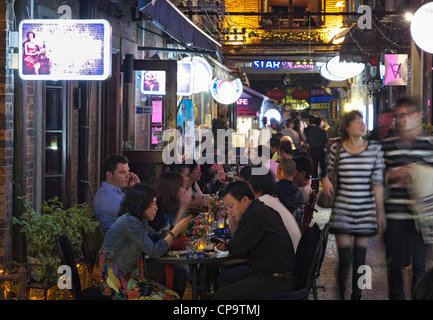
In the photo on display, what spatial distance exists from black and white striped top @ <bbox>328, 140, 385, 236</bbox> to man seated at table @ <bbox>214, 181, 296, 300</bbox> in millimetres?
1100

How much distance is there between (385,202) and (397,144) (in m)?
0.61

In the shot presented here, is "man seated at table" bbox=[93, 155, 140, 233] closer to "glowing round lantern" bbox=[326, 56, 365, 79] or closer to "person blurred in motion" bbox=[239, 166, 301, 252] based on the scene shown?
"person blurred in motion" bbox=[239, 166, 301, 252]

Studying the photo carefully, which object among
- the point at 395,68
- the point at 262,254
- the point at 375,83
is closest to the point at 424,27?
the point at 395,68

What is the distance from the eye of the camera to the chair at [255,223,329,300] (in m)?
6.00

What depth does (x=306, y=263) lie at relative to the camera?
635 cm

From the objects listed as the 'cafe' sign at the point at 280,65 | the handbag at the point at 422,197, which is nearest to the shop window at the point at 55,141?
the handbag at the point at 422,197

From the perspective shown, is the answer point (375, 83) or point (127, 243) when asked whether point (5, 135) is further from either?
point (375, 83)

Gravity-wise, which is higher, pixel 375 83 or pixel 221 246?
pixel 375 83

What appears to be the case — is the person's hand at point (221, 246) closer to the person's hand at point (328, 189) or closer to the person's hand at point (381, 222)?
the person's hand at point (328, 189)

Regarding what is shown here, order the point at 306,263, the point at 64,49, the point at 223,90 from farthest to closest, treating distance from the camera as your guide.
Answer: the point at 223,90
the point at 64,49
the point at 306,263

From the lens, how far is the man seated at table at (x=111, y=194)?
776cm

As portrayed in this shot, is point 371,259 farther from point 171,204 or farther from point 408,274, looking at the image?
point 171,204

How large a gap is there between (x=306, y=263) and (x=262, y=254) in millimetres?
466
